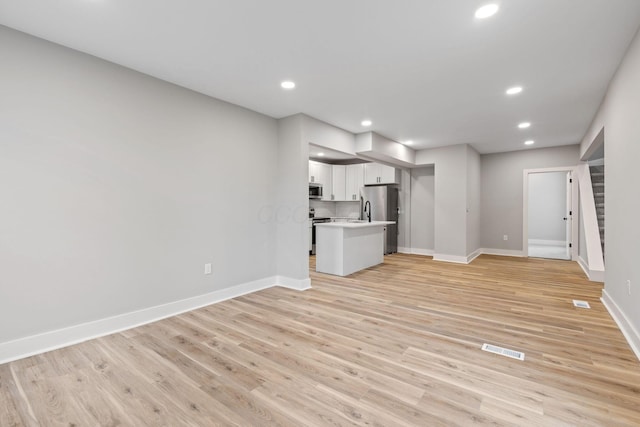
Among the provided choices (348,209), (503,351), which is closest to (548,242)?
(348,209)

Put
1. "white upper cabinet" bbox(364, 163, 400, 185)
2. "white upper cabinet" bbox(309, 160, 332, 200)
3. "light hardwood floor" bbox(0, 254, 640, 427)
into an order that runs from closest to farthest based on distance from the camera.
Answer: "light hardwood floor" bbox(0, 254, 640, 427)
"white upper cabinet" bbox(364, 163, 400, 185)
"white upper cabinet" bbox(309, 160, 332, 200)

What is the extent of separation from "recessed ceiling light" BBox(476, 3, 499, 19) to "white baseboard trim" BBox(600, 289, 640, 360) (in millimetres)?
2786

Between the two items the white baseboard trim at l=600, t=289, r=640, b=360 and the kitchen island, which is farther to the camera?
the kitchen island

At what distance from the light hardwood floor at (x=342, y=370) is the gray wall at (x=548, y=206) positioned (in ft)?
22.3

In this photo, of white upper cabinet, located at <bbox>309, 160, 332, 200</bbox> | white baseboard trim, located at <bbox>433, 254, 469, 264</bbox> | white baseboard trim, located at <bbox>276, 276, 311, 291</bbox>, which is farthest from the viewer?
white upper cabinet, located at <bbox>309, 160, 332, 200</bbox>

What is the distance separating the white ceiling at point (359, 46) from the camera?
212 cm

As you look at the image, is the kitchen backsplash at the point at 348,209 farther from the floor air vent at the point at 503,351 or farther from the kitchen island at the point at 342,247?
the floor air vent at the point at 503,351

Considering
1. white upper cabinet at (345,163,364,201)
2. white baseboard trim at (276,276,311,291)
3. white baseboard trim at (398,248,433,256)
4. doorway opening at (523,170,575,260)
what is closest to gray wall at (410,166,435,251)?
white baseboard trim at (398,248,433,256)

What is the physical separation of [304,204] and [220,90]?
1.84 m

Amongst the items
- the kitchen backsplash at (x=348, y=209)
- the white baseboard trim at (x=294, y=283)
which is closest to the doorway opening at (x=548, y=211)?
the kitchen backsplash at (x=348, y=209)

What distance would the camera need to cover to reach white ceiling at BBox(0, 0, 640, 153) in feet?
6.95

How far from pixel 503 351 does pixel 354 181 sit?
5.94m

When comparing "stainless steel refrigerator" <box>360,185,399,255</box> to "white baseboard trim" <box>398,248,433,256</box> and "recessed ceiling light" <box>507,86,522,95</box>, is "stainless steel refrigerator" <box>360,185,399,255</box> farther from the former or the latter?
"recessed ceiling light" <box>507,86,522,95</box>

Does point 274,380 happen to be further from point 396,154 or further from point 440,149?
point 440,149
